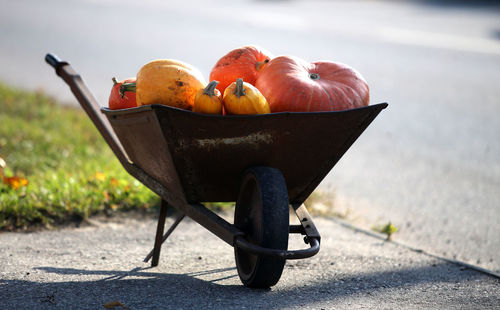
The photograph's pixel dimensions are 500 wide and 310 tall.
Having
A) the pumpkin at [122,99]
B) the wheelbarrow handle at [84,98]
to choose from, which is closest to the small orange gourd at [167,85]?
the pumpkin at [122,99]

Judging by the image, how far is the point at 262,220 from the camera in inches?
99.0

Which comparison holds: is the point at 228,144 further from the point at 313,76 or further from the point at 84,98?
the point at 84,98

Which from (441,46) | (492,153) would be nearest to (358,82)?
(492,153)

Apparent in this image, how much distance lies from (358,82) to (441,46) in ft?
33.5

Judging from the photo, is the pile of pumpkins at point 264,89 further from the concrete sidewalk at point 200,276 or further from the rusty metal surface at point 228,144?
the concrete sidewalk at point 200,276

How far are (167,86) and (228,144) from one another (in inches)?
16.9

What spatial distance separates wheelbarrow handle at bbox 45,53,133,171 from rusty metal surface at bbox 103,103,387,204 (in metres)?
0.23

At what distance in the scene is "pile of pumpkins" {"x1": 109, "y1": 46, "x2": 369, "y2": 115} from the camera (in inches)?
103

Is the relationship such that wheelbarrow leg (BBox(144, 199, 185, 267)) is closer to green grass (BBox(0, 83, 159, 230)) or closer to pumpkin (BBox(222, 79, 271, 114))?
pumpkin (BBox(222, 79, 271, 114))

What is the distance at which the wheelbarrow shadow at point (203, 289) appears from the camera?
2.65 m

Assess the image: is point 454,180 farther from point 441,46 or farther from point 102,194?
point 441,46

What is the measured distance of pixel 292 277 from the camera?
10.2 ft

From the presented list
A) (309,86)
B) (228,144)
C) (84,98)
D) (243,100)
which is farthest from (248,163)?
(84,98)

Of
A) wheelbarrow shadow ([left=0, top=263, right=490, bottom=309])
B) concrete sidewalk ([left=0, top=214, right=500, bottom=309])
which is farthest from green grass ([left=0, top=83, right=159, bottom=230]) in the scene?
wheelbarrow shadow ([left=0, top=263, right=490, bottom=309])
